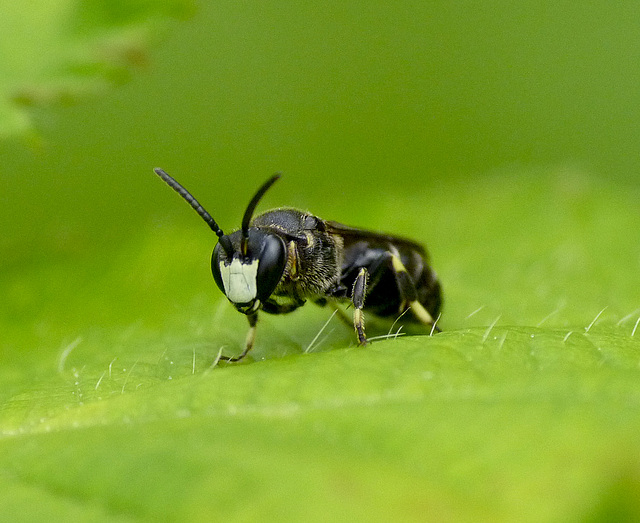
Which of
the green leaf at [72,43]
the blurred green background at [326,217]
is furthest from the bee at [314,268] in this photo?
the green leaf at [72,43]

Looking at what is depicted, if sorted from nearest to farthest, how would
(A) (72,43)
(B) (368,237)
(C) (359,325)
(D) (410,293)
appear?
(C) (359,325)
(A) (72,43)
(D) (410,293)
(B) (368,237)

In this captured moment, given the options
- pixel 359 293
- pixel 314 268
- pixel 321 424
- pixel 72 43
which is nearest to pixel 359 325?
pixel 359 293

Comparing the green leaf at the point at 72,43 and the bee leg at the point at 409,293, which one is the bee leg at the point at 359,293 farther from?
the green leaf at the point at 72,43

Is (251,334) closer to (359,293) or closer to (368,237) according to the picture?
(359,293)

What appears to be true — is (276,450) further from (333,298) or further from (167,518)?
(333,298)

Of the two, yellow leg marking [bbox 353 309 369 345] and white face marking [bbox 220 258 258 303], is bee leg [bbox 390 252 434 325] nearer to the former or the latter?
yellow leg marking [bbox 353 309 369 345]

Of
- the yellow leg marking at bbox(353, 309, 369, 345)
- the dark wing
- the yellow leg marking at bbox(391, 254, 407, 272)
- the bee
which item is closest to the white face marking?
the bee
